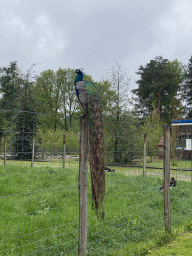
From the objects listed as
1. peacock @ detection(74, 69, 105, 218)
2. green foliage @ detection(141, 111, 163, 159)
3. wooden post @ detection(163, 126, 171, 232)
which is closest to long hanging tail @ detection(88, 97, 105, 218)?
peacock @ detection(74, 69, 105, 218)

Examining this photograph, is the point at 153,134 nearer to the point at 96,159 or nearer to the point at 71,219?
the point at 71,219

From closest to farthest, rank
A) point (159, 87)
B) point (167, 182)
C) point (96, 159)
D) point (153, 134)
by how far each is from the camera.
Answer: point (96, 159)
point (167, 182)
point (153, 134)
point (159, 87)

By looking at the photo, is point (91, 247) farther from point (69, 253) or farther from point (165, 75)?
point (165, 75)

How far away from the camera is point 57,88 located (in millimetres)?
35531

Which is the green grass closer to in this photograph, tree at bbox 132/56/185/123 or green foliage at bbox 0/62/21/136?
green foliage at bbox 0/62/21/136

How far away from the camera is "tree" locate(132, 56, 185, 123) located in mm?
33000

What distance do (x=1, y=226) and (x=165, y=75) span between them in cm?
3287

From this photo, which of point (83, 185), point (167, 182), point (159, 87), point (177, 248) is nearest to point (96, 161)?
point (83, 185)

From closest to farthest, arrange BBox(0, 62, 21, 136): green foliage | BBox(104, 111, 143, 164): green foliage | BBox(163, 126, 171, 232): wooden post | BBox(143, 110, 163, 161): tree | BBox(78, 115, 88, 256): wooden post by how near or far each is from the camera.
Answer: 1. BBox(78, 115, 88, 256): wooden post
2. BBox(163, 126, 171, 232): wooden post
3. BBox(104, 111, 143, 164): green foliage
4. BBox(143, 110, 163, 161): tree
5. BBox(0, 62, 21, 136): green foliage

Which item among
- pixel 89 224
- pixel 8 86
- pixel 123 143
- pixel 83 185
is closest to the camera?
pixel 83 185

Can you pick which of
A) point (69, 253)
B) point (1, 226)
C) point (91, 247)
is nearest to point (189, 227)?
point (91, 247)

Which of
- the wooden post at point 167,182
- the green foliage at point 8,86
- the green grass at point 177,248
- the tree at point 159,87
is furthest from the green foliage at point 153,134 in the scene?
the green foliage at point 8,86

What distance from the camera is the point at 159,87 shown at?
3331cm

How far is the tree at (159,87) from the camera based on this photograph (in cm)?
3300
